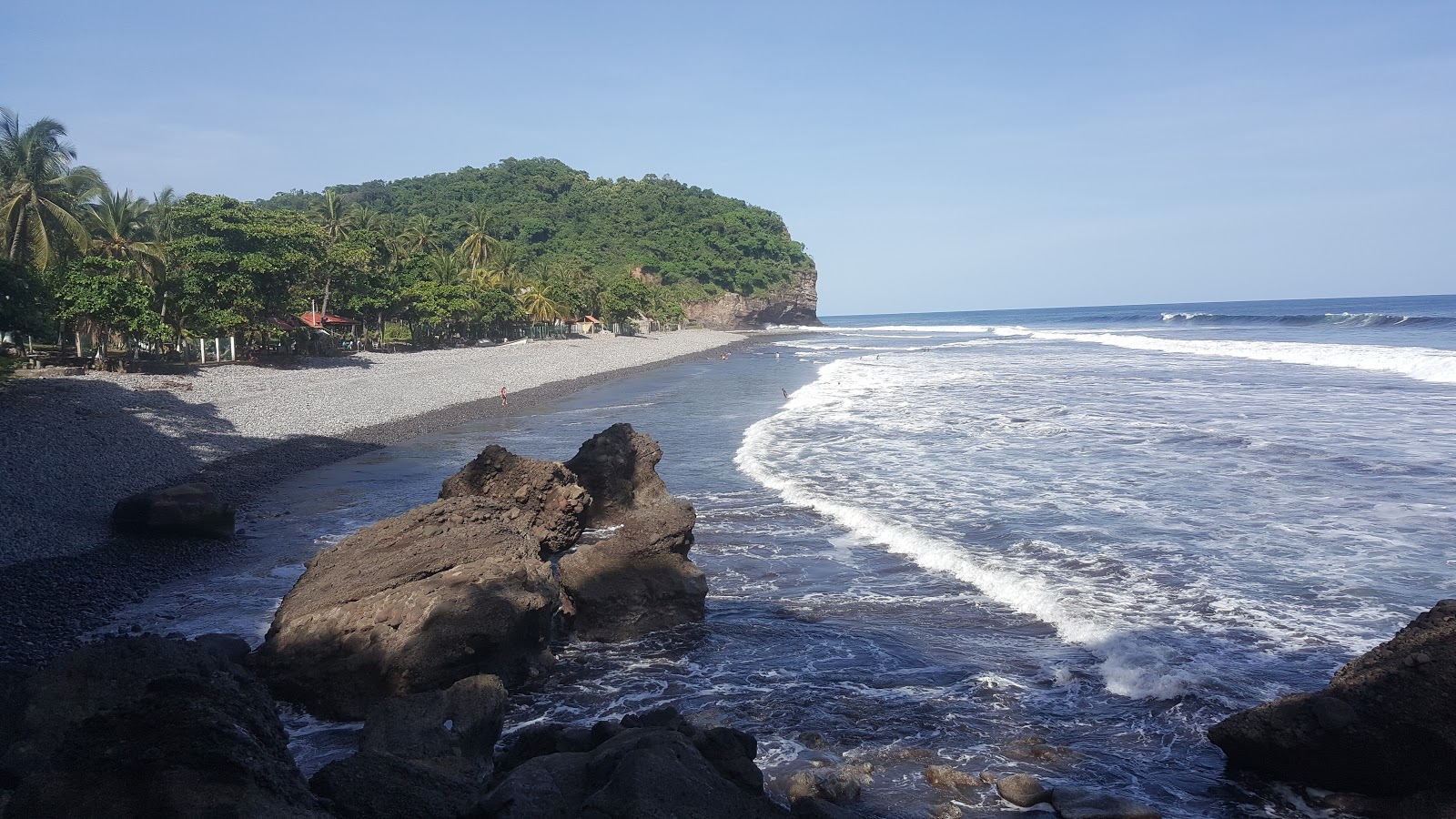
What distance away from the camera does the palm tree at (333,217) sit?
192ft

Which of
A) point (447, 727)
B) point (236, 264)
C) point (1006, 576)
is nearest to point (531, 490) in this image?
point (447, 727)

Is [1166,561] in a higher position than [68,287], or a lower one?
lower

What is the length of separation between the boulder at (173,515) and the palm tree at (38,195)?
25902 millimetres

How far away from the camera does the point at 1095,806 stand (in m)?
6.26

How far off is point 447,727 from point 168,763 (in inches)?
106

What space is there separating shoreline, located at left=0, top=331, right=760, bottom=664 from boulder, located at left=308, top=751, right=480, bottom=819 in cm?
488

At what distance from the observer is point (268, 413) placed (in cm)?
2562

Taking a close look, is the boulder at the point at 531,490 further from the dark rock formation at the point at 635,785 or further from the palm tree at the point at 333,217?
the palm tree at the point at 333,217

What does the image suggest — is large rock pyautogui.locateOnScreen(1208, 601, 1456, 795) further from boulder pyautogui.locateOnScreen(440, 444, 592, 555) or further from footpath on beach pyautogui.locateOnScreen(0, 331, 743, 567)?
footpath on beach pyautogui.locateOnScreen(0, 331, 743, 567)

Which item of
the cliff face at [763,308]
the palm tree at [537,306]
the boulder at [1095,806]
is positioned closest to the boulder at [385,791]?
the boulder at [1095,806]

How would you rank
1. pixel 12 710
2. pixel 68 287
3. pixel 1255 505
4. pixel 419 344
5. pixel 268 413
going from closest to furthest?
pixel 12 710
pixel 1255 505
pixel 268 413
pixel 68 287
pixel 419 344

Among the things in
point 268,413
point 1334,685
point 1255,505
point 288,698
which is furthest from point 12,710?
point 268,413

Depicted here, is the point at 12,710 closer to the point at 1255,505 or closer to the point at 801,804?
the point at 801,804

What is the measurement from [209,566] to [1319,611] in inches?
563
